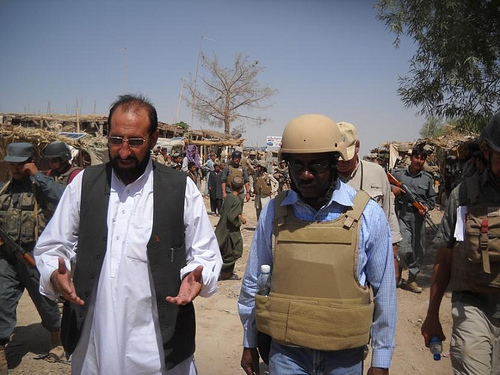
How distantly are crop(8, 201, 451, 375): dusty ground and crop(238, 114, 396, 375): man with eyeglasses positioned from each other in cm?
250

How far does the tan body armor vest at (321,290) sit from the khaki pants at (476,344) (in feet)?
2.64

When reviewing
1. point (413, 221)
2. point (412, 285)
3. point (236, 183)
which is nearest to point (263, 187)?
point (236, 183)

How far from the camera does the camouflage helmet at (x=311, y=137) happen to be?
2016 millimetres

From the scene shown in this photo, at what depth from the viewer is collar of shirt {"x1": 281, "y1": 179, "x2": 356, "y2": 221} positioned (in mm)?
2055

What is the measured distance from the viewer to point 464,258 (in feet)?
8.29

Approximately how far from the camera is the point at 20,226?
4043 millimetres

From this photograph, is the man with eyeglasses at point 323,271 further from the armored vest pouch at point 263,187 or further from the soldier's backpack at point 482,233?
Result: the armored vest pouch at point 263,187

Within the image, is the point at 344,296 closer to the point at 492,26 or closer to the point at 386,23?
the point at 492,26

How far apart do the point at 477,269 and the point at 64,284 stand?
85.4 inches

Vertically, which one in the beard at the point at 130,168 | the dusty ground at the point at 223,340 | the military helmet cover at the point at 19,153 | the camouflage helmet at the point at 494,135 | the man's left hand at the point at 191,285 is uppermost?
the camouflage helmet at the point at 494,135

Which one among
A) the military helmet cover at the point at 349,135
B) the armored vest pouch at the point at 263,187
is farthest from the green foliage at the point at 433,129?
the military helmet cover at the point at 349,135

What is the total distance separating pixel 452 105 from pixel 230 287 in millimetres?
5122

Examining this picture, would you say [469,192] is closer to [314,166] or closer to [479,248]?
[479,248]

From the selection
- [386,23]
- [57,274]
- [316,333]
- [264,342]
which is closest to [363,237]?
[316,333]
